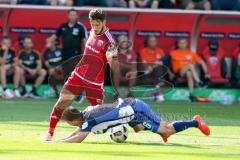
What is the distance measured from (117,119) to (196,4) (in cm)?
1128

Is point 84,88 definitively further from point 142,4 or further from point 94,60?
point 142,4

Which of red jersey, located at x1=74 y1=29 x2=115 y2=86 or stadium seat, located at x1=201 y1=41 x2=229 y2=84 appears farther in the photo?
stadium seat, located at x1=201 y1=41 x2=229 y2=84

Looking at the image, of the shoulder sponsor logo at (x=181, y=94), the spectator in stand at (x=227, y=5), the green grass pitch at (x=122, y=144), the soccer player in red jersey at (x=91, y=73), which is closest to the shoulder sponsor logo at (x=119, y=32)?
the shoulder sponsor logo at (x=181, y=94)

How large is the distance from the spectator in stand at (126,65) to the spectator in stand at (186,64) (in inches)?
42.1

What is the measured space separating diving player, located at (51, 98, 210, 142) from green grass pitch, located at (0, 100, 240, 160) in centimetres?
22

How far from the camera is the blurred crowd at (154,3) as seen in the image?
80.6ft

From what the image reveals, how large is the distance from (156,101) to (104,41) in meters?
8.63

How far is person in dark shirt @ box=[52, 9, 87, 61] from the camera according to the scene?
23.2 m

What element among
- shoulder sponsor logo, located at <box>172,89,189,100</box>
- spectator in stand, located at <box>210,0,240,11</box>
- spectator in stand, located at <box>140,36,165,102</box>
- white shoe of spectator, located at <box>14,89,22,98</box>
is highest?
spectator in stand, located at <box>210,0,240,11</box>

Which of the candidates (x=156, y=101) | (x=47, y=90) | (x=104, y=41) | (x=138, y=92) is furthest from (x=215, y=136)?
(x=47, y=90)

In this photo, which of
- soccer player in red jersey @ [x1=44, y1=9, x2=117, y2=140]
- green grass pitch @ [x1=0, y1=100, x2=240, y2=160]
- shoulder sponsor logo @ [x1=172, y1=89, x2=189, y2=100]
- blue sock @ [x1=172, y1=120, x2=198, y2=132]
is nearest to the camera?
green grass pitch @ [x1=0, y1=100, x2=240, y2=160]

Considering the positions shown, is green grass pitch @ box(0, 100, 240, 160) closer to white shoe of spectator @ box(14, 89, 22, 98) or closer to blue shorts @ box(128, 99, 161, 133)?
blue shorts @ box(128, 99, 161, 133)

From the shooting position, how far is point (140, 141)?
49.0 ft

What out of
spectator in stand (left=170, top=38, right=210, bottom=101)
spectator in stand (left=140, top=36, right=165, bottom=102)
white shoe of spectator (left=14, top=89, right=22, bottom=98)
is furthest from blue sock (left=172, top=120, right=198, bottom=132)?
white shoe of spectator (left=14, top=89, right=22, bottom=98)
